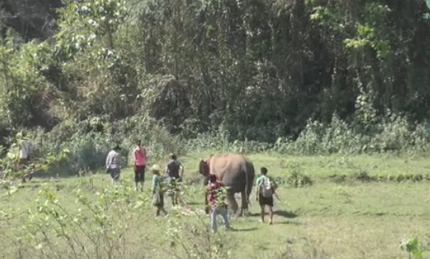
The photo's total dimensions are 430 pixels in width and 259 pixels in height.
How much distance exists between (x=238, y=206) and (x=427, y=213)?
3.64m

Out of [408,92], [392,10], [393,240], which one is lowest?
[393,240]

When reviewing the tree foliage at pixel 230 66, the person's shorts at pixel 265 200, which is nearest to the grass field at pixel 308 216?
the person's shorts at pixel 265 200

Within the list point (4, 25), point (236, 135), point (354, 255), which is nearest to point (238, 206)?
point (354, 255)

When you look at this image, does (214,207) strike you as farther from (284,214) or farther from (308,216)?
(308,216)

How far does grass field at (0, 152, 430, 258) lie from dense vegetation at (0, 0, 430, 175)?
97.4 inches

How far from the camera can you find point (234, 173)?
57.6 feet

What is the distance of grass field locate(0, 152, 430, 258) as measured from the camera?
38.2 feet

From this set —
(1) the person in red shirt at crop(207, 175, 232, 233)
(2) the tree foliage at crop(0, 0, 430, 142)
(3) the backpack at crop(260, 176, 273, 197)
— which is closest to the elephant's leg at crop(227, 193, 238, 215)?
(3) the backpack at crop(260, 176, 273, 197)

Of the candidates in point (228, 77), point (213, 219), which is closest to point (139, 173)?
point (213, 219)

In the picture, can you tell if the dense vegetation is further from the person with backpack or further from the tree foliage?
the person with backpack

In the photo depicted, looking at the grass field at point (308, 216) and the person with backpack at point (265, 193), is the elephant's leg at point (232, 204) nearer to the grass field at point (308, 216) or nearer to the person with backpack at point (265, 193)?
the grass field at point (308, 216)

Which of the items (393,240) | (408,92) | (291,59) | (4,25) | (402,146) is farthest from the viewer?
(4,25)

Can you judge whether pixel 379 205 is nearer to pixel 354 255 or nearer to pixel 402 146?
pixel 354 255

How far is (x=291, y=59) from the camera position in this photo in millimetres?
27609
